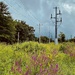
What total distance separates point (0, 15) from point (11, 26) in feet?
14.2

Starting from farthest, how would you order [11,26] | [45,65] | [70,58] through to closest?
[11,26] < [70,58] < [45,65]

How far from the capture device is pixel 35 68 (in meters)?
7.48

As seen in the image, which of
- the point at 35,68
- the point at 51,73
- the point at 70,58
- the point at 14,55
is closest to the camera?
the point at 51,73

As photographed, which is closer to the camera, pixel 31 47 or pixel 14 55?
pixel 14 55

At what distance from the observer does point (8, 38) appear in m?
71.3

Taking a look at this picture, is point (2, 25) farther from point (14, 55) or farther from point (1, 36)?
point (14, 55)

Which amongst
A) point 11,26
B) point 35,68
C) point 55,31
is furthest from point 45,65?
point 11,26

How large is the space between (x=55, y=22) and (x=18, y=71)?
5281 centimetres

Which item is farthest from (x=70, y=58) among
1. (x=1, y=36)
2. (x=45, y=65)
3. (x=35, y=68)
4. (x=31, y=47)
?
(x=1, y=36)

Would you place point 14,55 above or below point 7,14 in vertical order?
below

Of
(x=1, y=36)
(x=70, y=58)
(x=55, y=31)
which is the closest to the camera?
(x=70, y=58)

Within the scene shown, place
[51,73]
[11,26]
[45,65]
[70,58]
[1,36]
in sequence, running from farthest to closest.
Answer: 1. [11,26]
2. [1,36]
3. [70,58]
4. [45,65]
5. [51,73]

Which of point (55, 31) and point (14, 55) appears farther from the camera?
point (55, 31)

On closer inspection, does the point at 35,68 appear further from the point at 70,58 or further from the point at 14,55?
the point at 70,58
